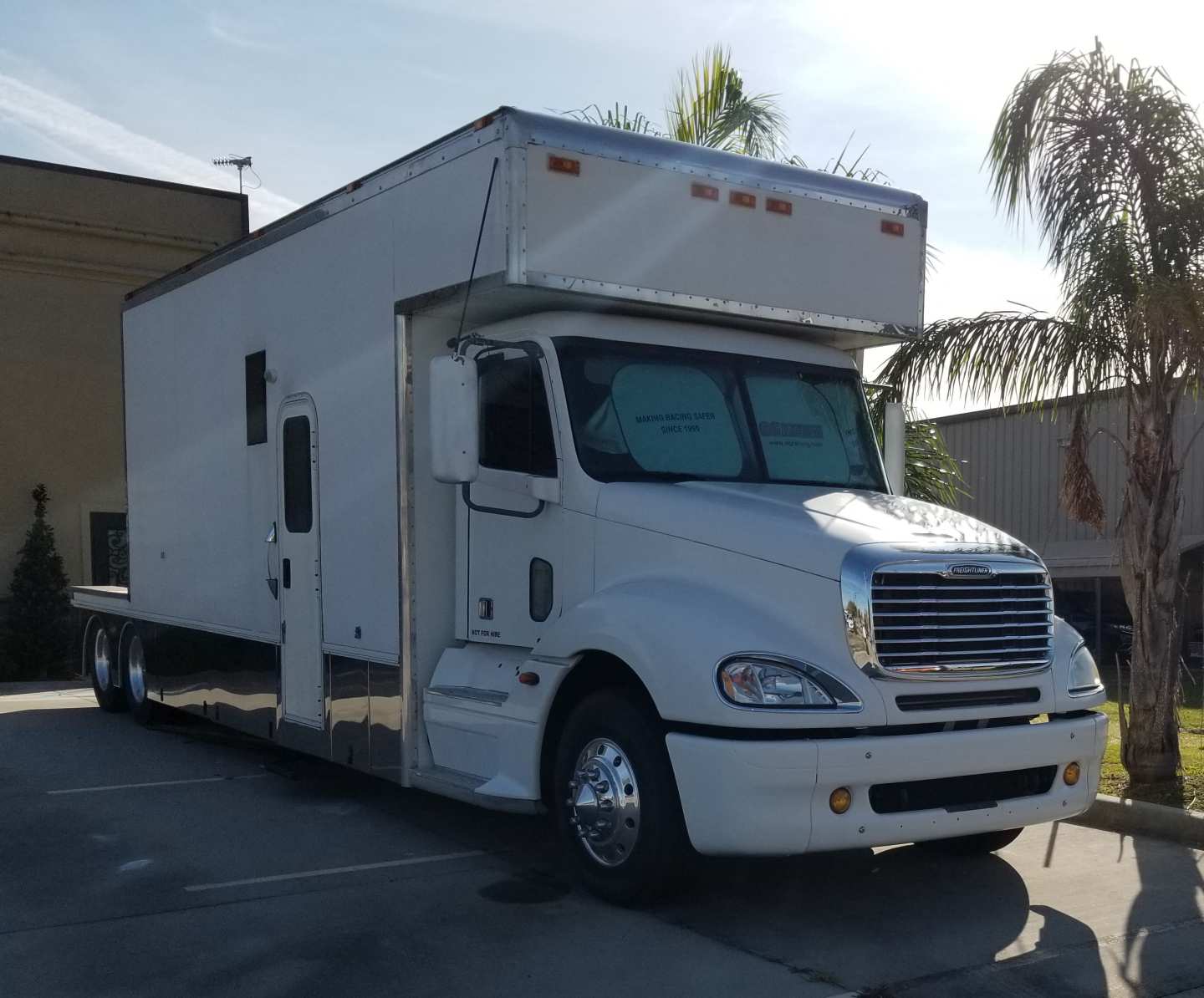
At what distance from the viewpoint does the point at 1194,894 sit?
241 inches

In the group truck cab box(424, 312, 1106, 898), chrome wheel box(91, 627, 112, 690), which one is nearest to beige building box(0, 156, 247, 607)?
chrome wheel box(91, 627, 112, 690)

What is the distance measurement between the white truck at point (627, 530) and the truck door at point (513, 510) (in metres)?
0.02

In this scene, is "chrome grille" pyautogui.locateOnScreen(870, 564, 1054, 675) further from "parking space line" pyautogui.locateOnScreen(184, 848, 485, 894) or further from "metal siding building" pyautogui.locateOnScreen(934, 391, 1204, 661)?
"metal siding building" pyautogui.locateOnScreen(934, 391, 1204, 661)

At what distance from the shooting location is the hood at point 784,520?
5551 millimetres

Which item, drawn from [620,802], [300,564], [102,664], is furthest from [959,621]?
[102,664]

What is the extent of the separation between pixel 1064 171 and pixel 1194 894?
15.3ft

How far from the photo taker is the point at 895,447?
746cm

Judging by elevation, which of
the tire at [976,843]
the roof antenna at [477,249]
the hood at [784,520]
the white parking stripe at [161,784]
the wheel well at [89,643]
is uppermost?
the roof antenna at [477,249]

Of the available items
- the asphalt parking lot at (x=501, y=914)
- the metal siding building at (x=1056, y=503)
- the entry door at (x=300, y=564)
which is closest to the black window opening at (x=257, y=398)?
the entry door at (x=300, y=564)

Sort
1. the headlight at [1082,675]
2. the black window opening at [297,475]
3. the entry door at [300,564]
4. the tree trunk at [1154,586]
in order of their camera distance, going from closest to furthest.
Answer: the headlight at [1082,675], the entry door at [300,564], the black window opening at [297,475], the tree trunk at [1154,586]

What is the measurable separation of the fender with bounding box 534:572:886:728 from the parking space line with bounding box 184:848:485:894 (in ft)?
5.77

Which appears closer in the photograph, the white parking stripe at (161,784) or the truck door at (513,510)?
the truck door at (513,510)

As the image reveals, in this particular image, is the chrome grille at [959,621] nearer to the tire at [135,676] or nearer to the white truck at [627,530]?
the white truck at [627,530]

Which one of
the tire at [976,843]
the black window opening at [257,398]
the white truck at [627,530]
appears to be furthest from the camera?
the black window opening at [257,398]
